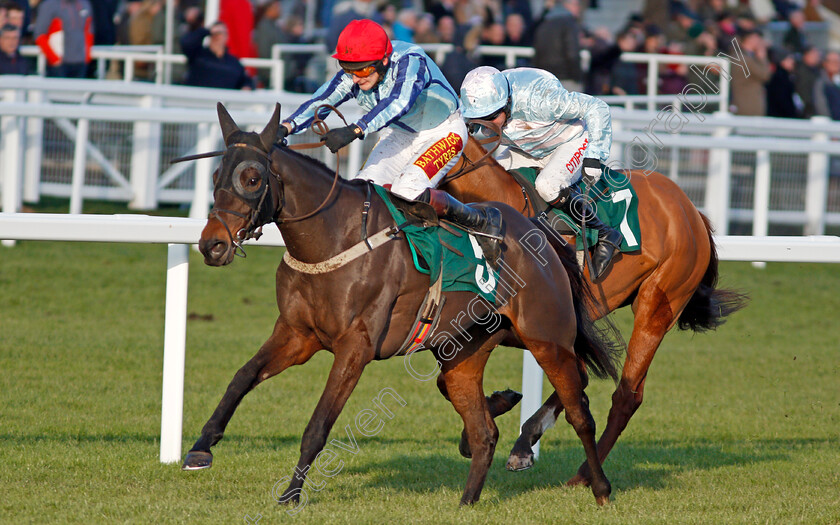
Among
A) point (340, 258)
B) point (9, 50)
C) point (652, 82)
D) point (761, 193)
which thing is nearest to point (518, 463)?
point (340, 258)

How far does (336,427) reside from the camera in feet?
20.2

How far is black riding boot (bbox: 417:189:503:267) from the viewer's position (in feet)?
14.7

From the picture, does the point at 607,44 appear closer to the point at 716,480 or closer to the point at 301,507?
the point at 716,480

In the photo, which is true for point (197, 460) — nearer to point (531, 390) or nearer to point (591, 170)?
point (531, 390)

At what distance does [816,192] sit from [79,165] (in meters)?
6.93

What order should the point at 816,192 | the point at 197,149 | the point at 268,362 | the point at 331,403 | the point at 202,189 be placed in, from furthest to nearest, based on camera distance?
the point at 816,192
the point at 197,149
the point at 202,189
the point at 268,362
the point at 331,403

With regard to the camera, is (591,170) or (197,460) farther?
(591,170)

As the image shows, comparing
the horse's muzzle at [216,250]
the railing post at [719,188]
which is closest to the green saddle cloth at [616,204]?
the horse's muzzle at [216,250]

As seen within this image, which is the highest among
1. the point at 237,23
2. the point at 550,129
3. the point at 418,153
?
the point at 237,23

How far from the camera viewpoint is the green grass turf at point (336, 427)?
174 inches

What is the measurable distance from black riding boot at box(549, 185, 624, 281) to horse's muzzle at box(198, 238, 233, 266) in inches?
74.5

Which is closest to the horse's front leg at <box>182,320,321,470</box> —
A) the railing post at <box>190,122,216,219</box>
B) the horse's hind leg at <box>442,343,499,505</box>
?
the horse's hind leg at <box>442,343,499,505</box>

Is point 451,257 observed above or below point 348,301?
above

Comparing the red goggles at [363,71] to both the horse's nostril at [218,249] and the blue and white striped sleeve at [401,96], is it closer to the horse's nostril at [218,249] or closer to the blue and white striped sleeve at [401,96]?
the blue and white striped sleeve at [401,96]
